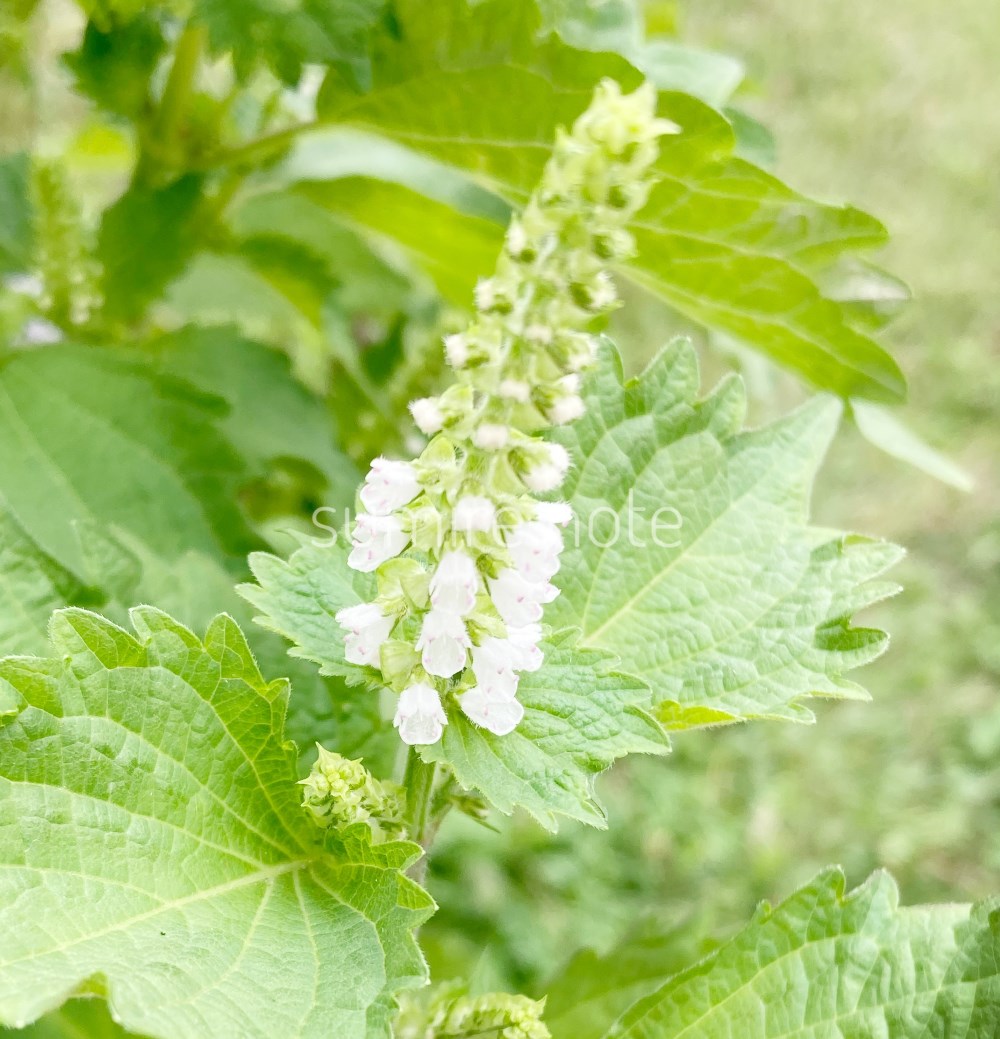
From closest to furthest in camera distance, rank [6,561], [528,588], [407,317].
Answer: [528,588] → [6,561] → [407,317]

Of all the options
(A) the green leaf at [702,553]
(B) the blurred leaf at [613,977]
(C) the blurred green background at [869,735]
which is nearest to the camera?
(A) the green leaf at [702,553]

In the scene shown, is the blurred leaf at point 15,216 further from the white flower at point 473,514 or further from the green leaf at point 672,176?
the white flower at point 473,514

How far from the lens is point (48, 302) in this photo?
149 centimetres

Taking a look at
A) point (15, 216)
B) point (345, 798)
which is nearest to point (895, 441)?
point (345, 798)

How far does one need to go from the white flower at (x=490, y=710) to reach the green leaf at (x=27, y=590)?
46 cm

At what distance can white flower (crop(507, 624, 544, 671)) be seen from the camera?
2.95 feet

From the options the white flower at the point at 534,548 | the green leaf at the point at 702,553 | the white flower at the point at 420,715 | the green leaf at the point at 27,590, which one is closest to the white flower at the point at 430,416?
the white flower at the point at 534,548

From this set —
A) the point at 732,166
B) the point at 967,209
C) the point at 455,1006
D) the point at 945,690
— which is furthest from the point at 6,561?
the point at 967,209

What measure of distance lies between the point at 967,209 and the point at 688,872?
398cm

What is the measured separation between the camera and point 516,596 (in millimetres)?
877

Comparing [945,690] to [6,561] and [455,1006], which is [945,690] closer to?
[455,1006]

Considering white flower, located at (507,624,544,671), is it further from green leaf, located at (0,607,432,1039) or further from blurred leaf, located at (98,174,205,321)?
blurred leaf, located at (98,174,205,321)

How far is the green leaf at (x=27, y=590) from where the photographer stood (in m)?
1.07

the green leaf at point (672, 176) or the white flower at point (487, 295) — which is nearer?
the white flower at point (487, 295)
